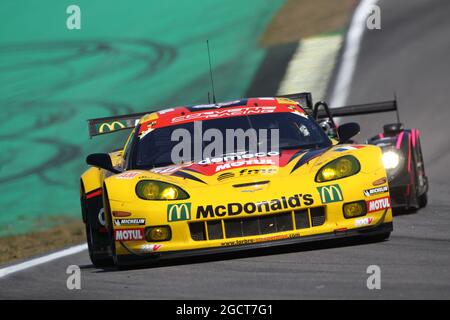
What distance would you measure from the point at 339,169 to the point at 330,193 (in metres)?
0.25

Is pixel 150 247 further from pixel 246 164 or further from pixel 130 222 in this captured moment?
pixel 246 164

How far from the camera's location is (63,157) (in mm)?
18031

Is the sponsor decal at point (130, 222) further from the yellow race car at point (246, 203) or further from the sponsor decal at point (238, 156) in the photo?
the sponsor decal at point (238, 156)

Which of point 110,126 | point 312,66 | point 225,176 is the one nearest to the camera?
point 225,176

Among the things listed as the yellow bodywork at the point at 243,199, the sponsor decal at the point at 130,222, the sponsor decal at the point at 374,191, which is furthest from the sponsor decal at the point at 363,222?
the sponsor decal at the point at 130,222

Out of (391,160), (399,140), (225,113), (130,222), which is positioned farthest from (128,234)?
(399,140)

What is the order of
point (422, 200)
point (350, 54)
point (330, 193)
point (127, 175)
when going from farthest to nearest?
point (350, 54)
point (422, 200)
point (127, 175)
point (330, 193)

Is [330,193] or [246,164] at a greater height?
[246,164]

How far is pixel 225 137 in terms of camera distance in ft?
28.1

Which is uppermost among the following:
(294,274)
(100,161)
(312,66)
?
(312,66)

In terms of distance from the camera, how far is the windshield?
332 inches
